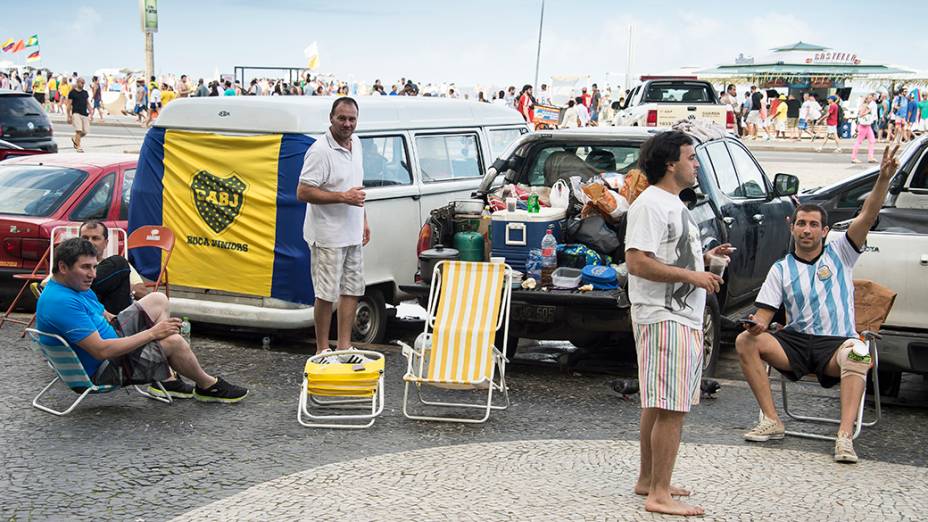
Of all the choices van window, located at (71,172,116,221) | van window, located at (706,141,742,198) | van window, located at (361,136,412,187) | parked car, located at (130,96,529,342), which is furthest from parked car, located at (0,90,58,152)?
van window, located at (706,141,742,198)

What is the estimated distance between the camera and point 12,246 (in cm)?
970

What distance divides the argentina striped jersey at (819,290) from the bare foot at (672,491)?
5.40 ft

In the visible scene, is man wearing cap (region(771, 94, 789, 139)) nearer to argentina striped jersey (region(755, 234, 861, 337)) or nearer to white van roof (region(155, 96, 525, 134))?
white van roof (region(155, 96, 525, 134))

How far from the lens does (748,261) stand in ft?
30.6

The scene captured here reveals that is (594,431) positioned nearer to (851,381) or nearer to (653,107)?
(851,381)

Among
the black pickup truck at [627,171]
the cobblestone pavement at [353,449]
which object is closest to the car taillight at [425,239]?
the black pickup truck at [627,171]

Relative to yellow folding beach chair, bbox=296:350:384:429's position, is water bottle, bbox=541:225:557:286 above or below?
above

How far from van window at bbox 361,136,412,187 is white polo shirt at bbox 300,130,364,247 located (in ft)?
2.63

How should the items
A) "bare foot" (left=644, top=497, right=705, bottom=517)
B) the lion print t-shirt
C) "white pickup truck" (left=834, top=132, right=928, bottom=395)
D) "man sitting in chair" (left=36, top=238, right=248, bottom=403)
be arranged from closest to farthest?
1. the lion print t-shirt
2. "bare foot" (left=644, top=497, right=705, bottom=517)
3. "man sitting in chair" (left=36, top=238, right=248, bottom=403)
4. "white pickup truck" (left=834, top=132, right=928, bottom=395)

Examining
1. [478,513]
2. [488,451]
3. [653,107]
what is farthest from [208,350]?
[653,107]

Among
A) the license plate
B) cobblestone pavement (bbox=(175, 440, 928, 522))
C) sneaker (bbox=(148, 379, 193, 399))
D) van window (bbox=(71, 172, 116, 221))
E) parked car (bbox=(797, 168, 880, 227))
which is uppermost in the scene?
parked car (bbox=(797, 168, 880, 227))

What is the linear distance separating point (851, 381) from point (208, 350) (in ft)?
16.0

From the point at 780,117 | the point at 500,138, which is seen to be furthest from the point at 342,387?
the point at 780,117

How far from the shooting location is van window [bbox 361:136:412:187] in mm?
9227
